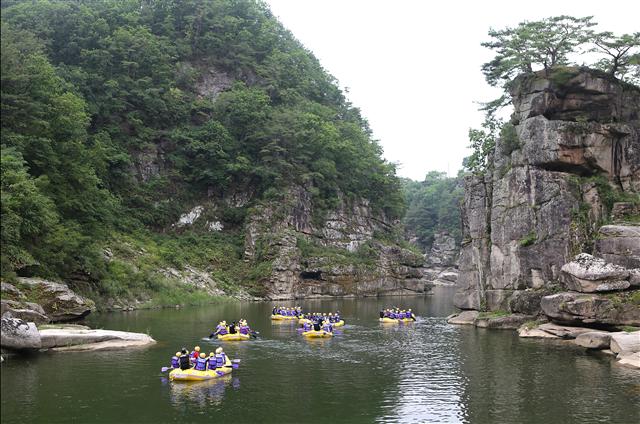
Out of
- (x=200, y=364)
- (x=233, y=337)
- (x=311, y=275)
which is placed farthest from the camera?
(x=311, y=275)

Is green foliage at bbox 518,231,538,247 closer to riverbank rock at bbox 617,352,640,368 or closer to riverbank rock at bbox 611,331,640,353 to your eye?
riverbank rock at bbox 611,331,640,353

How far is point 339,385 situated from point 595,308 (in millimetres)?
18803

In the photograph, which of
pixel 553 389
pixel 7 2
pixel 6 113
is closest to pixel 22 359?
pixel 6 113

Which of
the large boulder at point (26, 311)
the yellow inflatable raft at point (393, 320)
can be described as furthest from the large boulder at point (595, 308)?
the large boulder at point (26, 311)

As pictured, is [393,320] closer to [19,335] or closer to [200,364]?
[200,364]

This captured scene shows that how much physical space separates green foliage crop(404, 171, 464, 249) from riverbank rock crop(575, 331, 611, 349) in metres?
89.7

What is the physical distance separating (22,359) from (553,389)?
21901mm

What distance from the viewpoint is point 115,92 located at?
7219 cm

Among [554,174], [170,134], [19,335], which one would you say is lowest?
[19,335]

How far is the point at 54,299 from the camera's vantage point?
34.5 m

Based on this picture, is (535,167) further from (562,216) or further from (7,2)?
(7,2)

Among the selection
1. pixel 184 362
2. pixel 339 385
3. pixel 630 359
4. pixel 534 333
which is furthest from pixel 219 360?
pixel 534 333

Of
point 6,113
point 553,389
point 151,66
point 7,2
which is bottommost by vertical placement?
point 553,389

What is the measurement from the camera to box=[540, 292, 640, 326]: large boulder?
112 feet
